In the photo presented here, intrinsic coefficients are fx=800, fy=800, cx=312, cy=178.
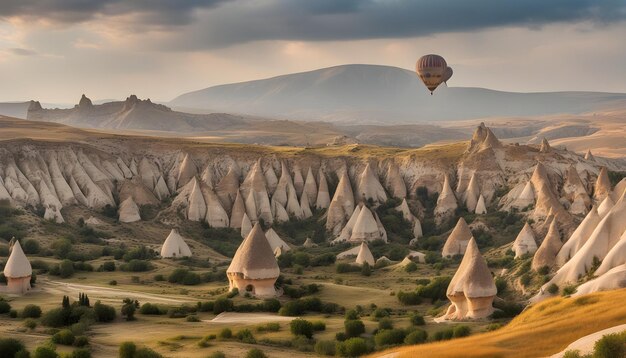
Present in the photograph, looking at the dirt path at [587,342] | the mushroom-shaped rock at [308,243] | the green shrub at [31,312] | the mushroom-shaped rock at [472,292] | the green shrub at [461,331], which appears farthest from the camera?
the mushroom-shaped rock at [308,243]

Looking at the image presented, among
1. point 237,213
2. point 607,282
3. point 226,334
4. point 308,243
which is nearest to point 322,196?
point 237,213

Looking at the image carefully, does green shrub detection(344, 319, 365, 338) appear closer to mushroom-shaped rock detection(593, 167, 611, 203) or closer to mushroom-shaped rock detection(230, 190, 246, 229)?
mushroom-shaped rock detection(593, 167, 611, 203)

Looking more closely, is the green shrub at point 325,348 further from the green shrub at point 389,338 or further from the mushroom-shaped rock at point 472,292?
the mushroom-shaped rock at point 472,292

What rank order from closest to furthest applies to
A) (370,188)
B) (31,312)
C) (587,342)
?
(587,342)
(31,312)
(370,188)

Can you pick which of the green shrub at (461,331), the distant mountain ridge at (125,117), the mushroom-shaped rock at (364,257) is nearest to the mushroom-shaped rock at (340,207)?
the mushroom-shaped rock at (364,257)

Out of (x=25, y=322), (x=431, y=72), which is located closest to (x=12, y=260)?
(x=25, y=322)

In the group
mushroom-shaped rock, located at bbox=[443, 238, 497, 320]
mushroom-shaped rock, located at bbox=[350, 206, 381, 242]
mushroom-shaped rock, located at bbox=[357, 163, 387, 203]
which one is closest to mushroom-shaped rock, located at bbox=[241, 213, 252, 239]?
mushroom-shaped rock, located at bbox=[350, 206, 381, 242]

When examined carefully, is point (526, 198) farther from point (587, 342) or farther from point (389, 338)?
point (587, 342)

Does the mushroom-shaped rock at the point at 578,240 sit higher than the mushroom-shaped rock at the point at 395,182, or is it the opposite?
the mushroom-shaped rock at the point at 395,182
